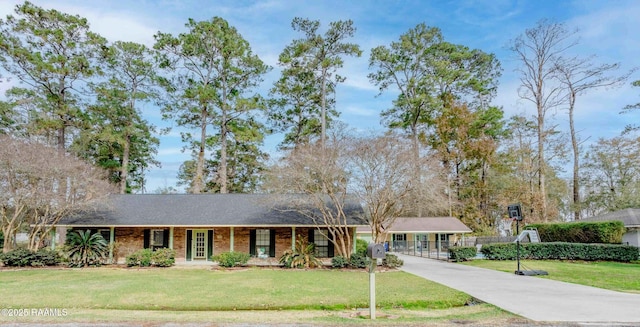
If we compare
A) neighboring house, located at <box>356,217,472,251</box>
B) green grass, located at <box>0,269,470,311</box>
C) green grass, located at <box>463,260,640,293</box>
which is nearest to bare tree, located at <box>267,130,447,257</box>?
green grass, located at <box>0,269,470,311</box>

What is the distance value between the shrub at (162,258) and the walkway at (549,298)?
12.0 metres

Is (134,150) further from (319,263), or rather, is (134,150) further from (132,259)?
(319,263)

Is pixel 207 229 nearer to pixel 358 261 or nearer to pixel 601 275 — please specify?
pixel 358 261

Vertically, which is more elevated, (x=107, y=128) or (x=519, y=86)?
(x=519, y=86)

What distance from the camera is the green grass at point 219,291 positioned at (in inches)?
358

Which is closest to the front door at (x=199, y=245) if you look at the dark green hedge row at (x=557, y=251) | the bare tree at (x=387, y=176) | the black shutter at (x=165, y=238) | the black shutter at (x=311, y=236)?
the black shutter at (x=165, y=238)

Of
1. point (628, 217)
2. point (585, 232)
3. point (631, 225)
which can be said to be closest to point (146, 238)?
point (585, 232)

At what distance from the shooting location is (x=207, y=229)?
20859 millimetres

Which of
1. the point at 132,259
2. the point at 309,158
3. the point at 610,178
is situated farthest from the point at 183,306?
the point at 610,178

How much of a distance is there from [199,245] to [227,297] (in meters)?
11.5

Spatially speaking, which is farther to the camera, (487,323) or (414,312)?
(414,312)

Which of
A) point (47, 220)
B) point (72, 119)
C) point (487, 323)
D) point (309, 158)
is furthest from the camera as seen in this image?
point (72, 119)

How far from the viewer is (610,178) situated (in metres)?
36.8

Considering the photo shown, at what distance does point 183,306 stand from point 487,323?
620 centimetres
